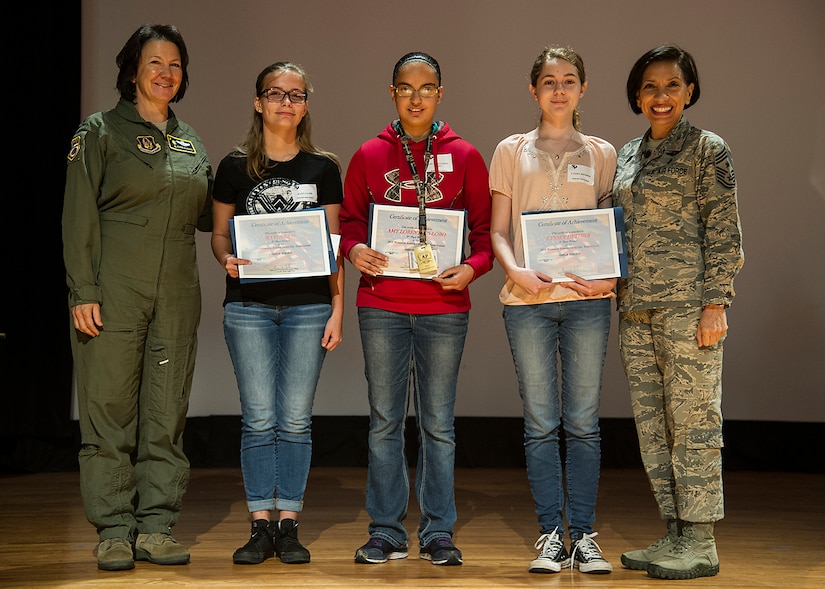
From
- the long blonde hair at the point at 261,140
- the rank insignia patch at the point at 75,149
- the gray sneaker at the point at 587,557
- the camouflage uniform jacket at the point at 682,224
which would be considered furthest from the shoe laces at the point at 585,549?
the rank insignia patch at the point at 75,149

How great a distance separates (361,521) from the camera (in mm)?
4012

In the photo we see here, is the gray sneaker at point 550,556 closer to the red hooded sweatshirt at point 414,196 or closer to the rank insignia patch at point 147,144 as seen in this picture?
the red hooded sweatshirt at point 414,196

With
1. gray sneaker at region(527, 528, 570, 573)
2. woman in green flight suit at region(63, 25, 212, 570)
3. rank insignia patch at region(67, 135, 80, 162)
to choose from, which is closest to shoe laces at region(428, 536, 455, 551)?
gray sneaker at region(527, 528, 570, 573)

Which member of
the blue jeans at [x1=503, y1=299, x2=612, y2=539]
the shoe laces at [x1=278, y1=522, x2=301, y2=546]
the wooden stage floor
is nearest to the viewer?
the wooden stage floor

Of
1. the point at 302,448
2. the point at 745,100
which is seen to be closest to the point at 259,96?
the point at 302,448

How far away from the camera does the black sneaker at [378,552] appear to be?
316 cm

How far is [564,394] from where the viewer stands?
3141 millimetres

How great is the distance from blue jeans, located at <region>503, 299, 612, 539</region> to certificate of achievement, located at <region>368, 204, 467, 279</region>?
33 cm

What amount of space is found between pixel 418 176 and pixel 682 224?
3.01ft

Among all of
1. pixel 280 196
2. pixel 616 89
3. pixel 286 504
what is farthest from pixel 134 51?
pixel 616 89

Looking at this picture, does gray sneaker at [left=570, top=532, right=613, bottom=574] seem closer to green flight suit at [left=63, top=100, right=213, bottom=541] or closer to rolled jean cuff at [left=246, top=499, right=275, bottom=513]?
rolled jean cuff at [left=246, top=499, right=275, bottom=513]

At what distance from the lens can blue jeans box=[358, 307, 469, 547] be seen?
124 inches

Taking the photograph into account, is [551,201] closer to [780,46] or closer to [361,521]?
[361,521]

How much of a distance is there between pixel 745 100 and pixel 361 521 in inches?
138
